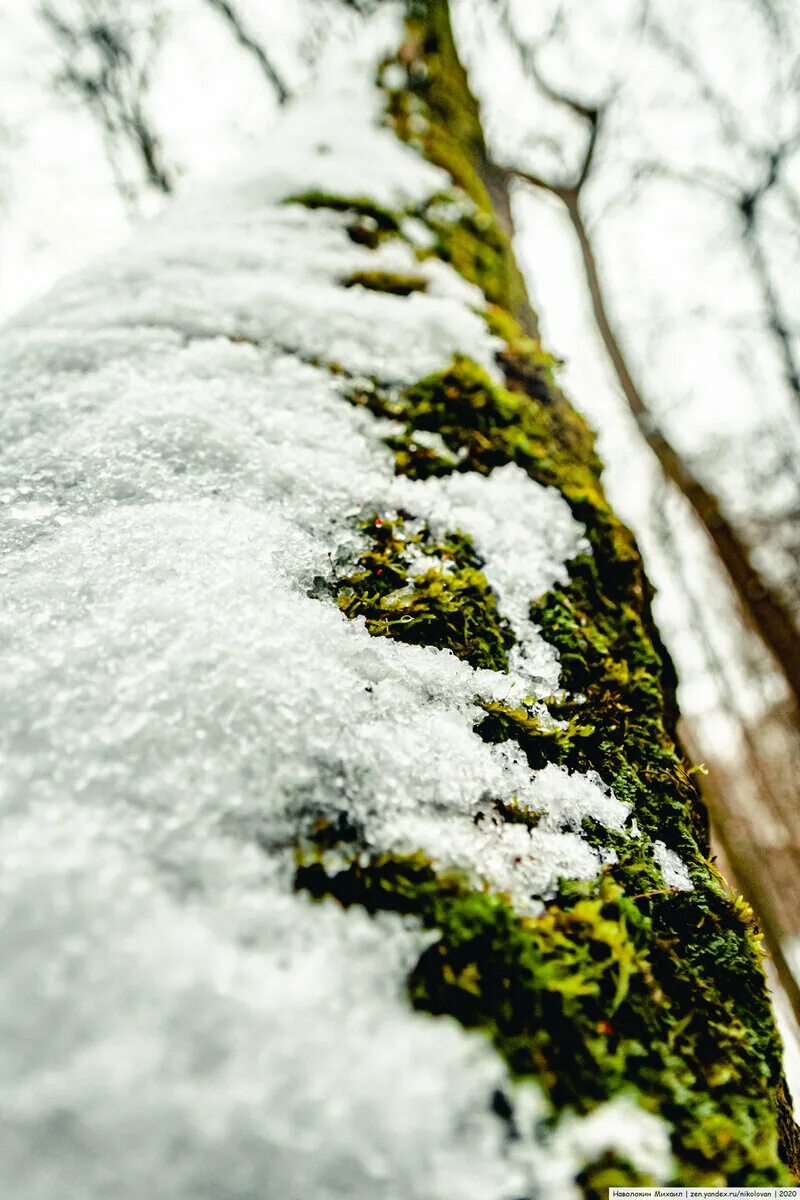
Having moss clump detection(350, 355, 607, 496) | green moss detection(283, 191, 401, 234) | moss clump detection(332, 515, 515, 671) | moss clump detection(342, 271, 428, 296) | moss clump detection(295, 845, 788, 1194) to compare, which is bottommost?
moss clump detection(295, 845, 788, 1194)

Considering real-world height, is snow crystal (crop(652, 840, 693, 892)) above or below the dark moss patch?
above

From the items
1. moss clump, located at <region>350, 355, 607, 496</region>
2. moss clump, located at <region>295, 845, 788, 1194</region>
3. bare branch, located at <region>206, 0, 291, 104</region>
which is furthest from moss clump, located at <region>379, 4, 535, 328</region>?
bare branch, located at <region>206, 0, 291, 104</region>

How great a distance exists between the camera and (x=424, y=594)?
100 cm

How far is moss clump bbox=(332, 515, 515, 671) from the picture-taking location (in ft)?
3.12

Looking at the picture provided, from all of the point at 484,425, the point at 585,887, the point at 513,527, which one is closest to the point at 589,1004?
the point at 585,887

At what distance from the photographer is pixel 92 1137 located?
18.3 inches

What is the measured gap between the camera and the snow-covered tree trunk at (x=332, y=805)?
50cm

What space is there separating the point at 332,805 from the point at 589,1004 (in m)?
0.36

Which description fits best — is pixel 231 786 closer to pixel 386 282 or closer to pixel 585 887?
pixel 585 887

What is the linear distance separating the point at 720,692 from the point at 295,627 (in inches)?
663

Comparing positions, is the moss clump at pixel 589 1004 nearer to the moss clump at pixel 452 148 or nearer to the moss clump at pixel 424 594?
the moss clump at pixel 424 594

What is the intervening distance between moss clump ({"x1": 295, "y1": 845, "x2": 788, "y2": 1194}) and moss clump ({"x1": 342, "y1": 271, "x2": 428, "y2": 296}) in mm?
1591

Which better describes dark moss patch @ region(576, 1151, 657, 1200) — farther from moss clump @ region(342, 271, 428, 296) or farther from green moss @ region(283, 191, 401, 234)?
green moss @ region(283, 191, 401, 234)

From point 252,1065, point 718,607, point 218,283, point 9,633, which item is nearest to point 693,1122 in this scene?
point 252,1065
